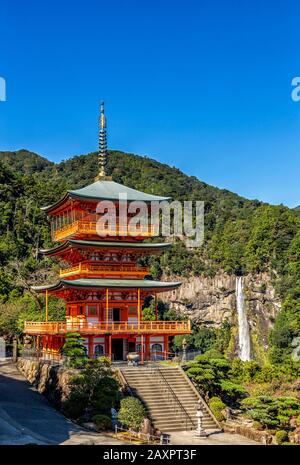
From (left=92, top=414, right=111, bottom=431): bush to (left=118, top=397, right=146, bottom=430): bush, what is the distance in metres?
0.46

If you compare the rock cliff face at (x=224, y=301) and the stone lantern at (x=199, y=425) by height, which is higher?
the rock cliff face at (x=224, y=301)

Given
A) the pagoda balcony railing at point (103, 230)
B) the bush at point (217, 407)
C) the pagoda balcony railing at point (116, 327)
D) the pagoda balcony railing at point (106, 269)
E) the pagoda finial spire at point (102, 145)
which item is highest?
the pagoda finial spire at point (102, 145)

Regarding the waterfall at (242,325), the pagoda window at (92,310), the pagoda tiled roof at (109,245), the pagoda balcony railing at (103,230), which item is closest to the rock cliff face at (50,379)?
the pagoda window at (92,310)

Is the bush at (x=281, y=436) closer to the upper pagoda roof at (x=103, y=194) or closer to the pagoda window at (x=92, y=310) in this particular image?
the pagoda window at (x=92, y=310)

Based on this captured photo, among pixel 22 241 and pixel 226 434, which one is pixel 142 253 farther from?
pixel 22 241

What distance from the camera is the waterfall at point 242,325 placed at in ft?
215

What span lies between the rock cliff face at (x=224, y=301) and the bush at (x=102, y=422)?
44.7 meters

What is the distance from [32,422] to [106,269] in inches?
476

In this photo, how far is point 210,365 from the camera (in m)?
29.2

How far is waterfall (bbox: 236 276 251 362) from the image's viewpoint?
215 feet

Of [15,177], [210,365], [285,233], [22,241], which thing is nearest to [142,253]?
[210,365]

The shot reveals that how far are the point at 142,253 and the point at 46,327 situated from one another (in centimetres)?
650

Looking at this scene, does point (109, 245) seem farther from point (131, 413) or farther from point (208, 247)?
point (208, 247)

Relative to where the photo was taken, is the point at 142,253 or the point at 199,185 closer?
the point at 142,253
